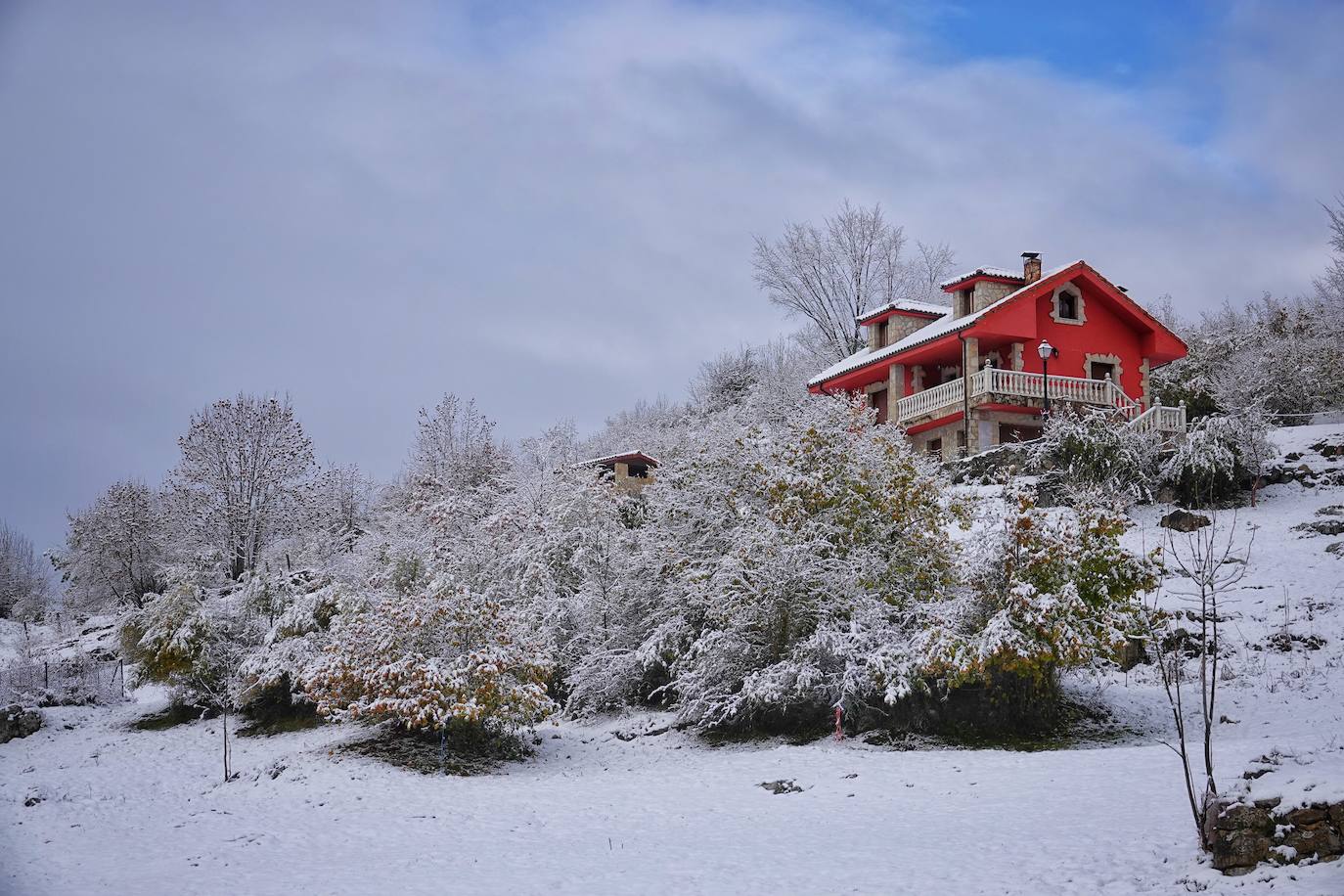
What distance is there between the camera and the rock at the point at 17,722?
23953 mm

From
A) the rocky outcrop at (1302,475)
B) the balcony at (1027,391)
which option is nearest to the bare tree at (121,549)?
the balcony at (1027,391)

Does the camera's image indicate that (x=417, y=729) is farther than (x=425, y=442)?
No

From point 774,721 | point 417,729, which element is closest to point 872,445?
point 774,721

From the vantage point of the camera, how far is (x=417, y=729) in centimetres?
1852

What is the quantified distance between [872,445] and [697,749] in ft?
21.0

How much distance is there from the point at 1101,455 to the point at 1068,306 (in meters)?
10.6

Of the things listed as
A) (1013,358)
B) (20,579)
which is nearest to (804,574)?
(1013,358)

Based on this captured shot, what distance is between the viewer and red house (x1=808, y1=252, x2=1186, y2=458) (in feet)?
98.0

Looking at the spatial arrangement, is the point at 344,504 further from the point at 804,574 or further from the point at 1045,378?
the point at 804,574

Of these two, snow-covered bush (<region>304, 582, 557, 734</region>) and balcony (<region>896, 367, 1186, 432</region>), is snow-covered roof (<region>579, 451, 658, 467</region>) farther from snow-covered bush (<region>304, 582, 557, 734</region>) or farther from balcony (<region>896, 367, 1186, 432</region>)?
snow-covered bush (<region>304, 582, 557, 734</region>)

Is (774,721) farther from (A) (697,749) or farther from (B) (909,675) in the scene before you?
(B) (909,675)

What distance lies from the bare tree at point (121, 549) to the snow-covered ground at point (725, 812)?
22049mm

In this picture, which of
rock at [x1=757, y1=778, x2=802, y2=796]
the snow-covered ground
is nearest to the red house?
the snow-covered ground

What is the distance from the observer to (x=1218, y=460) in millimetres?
22562
